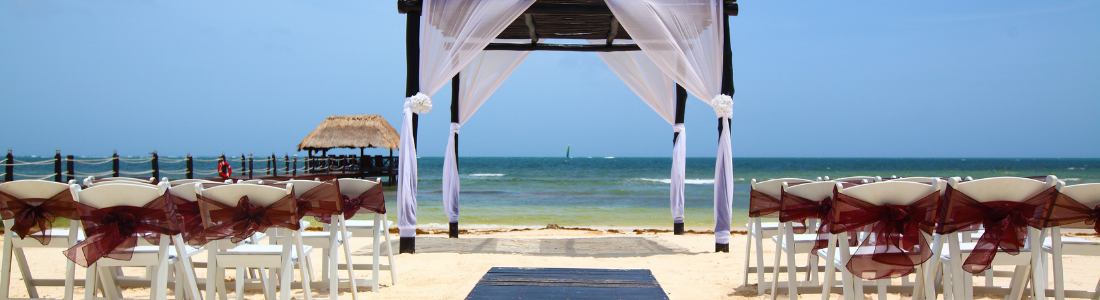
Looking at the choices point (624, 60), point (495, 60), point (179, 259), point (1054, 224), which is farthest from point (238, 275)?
point (624, 60)

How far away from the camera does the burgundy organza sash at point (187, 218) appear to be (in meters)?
2.80

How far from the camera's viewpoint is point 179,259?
2.91m

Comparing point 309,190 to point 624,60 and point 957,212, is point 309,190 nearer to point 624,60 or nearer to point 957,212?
point 957,212

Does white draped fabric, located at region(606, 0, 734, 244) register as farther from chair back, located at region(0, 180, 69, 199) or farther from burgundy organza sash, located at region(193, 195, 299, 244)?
chair back, located at region(0, 180, 69, 199)

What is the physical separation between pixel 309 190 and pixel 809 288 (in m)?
2.61

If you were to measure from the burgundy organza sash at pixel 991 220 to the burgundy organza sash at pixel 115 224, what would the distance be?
3.17m

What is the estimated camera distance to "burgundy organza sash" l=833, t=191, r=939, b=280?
258 cm

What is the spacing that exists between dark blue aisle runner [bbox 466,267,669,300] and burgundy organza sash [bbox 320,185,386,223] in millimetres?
773

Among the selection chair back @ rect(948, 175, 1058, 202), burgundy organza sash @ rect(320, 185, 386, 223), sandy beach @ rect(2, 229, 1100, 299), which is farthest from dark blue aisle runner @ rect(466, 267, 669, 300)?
chair back @ rect(948, 175, 1058, 202)

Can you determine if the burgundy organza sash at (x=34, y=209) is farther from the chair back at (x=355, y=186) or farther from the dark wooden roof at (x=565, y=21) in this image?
the dark wooden roof at (x=565, y=21)

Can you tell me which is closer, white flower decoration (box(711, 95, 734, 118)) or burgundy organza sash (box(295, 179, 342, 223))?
burgundy organza sash (box(295, 179, 342, 223))

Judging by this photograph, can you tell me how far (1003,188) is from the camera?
260cm

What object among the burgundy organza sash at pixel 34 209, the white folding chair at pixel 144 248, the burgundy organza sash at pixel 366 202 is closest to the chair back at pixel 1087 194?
the burgundy organza sash at pixel 366 202

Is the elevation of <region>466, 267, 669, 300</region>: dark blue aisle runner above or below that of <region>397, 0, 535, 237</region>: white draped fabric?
below
